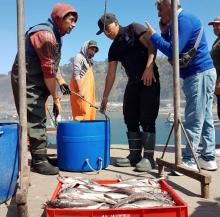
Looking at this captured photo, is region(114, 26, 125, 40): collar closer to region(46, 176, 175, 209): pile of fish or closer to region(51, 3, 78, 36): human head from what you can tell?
region(51, 3, 78, 36): human head

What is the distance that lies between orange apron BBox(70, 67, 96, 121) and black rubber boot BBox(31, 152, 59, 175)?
2.41 meters

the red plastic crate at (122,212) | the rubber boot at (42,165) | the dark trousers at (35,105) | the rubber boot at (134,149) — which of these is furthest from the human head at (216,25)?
the red plastic crate at (122,212)

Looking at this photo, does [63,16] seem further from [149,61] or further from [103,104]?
[103,104]

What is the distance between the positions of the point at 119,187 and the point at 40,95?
1895 mm

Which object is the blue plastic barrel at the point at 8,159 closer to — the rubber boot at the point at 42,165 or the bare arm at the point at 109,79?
the rubber boot at the point at 42,165

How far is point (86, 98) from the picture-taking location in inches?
293

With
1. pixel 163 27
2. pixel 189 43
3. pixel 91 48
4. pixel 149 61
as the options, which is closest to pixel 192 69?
pixel 189 43

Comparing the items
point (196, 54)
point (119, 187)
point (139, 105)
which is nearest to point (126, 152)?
point (139, 105)

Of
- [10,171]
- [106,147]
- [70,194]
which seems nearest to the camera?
[70,194]

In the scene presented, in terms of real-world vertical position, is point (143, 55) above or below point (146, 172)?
above

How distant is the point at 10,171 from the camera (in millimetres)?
3607

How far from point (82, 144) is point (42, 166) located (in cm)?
60

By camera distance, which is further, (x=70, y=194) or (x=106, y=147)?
(x=106, y=147)

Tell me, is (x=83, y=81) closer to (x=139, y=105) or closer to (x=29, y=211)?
(x=139, y=105)
